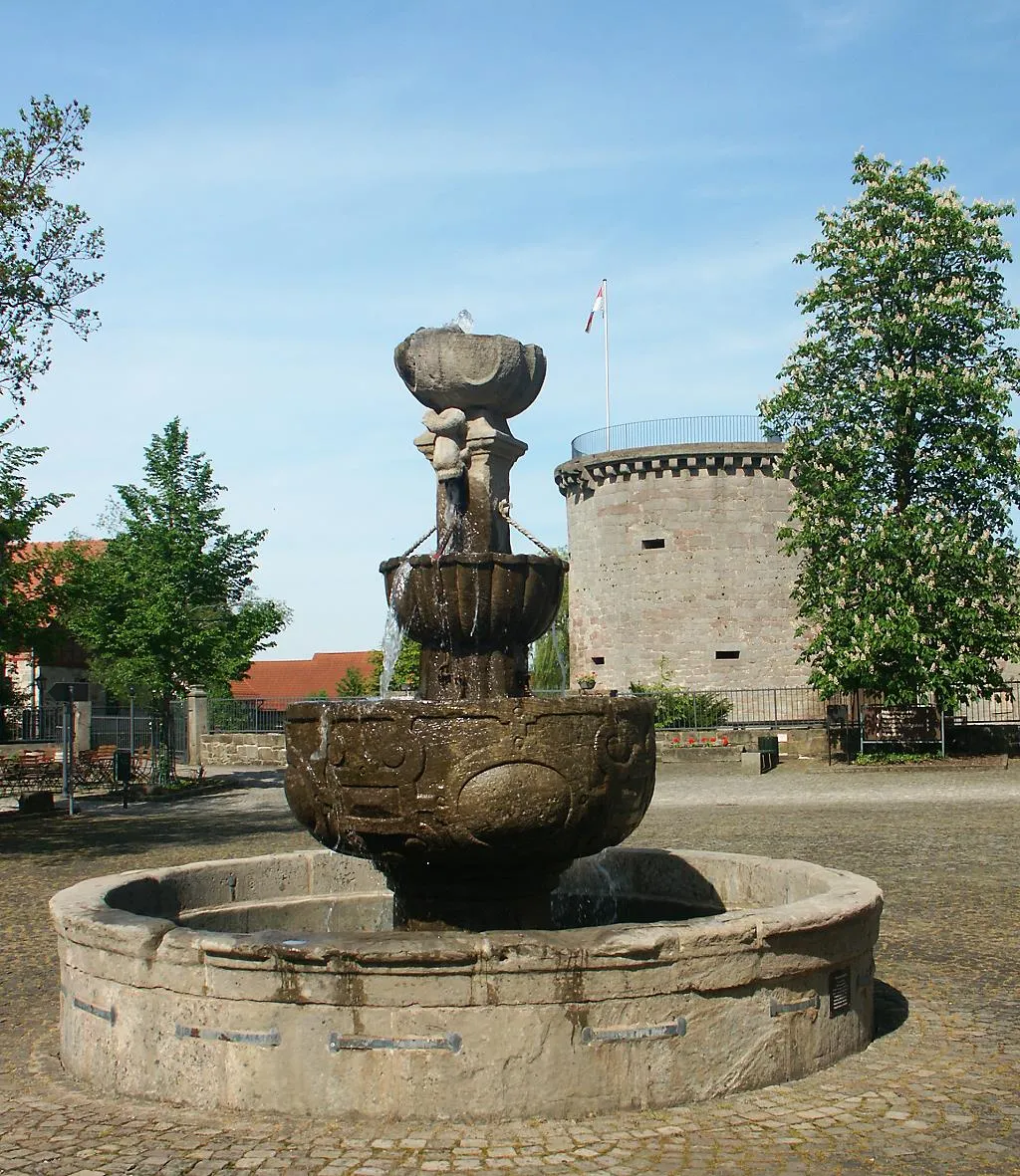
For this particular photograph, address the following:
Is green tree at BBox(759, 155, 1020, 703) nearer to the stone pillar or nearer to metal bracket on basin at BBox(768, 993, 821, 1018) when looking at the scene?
the stone pillar

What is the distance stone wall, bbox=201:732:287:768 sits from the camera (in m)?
31.8

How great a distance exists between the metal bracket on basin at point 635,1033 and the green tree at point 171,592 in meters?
20.2

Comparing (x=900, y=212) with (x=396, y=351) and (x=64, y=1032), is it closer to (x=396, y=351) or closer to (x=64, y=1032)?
(x=396, y=351)

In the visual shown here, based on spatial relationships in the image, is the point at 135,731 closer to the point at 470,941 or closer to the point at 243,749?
the point at 243,749

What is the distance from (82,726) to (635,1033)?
2759 cm

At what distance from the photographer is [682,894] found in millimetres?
7855

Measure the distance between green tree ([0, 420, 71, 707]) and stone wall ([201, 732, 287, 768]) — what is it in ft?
43.9

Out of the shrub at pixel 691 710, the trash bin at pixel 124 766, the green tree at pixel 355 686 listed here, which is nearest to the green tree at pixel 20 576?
the trash bin at pixel 124 766

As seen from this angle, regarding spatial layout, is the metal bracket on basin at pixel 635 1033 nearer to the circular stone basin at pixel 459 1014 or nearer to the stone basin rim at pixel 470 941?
the circular stone basin at pixel 459 1014

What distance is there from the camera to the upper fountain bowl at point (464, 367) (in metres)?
6.88

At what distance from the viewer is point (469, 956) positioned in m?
4.74

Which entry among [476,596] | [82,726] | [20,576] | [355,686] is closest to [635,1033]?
[476,596]

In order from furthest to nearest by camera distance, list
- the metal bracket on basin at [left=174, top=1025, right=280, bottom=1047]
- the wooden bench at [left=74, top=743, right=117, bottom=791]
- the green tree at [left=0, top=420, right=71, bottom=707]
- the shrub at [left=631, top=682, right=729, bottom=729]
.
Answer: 1. the shrub at [left=631, top=682, right=729, bottom=729]
2. the wooden bench at [left=74, top=743, right=117, bottom=791]
3. the green tree at [left=0, top=420, right=71, bottom=707]
4. the metal bracket on basin at [left=174, top=1025, right=280, bottom=1047]

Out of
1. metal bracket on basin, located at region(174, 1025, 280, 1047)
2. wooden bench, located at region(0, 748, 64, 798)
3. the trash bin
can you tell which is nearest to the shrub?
the trash bin
